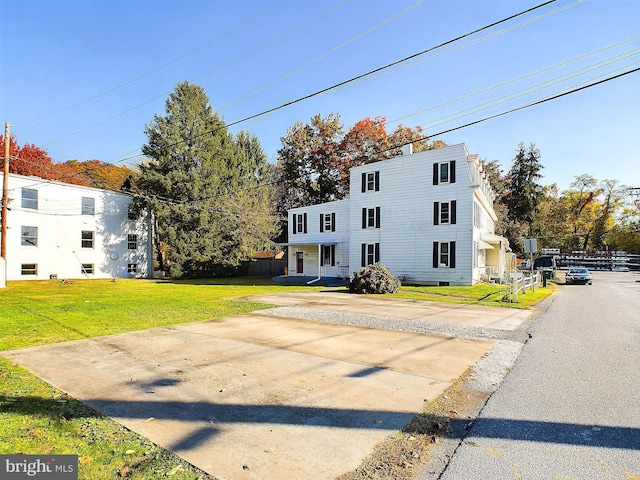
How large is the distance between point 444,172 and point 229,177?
70.5 feet

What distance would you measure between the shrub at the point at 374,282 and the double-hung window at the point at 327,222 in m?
9.87

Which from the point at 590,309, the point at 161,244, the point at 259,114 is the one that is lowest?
the point at 590,309

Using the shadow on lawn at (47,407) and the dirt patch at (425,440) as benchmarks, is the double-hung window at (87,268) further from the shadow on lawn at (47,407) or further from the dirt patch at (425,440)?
the dirt patch at (425,440)

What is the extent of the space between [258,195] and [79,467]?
126 feet

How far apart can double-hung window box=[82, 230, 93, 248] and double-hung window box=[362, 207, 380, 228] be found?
2159 cm

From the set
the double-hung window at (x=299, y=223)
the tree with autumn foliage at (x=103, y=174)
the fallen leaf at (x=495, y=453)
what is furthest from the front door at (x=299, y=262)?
the fallen leaf at (x=495, y=453)

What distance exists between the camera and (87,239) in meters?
29.9

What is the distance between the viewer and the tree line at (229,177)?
107 ft

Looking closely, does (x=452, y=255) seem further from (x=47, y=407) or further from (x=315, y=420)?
(x=47, y=407)

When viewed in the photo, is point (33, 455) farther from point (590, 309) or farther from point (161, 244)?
point (161, 244)

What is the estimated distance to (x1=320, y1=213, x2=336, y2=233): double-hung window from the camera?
28.8 m

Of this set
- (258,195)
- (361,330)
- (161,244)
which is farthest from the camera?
(258,195)

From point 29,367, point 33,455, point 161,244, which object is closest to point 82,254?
point 161,244

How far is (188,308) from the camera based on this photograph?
41.1 ft
